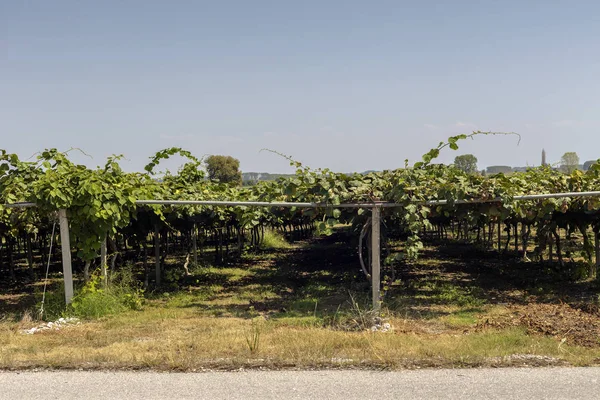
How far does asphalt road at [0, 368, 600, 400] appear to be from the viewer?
13.7ft

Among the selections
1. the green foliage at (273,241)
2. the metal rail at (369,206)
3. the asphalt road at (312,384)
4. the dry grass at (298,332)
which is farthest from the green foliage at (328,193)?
the green foliage at (273,241)

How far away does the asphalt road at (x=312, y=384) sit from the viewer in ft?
13.7

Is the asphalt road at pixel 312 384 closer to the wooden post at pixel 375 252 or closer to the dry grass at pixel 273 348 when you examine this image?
the dry grass at pixel 273 348

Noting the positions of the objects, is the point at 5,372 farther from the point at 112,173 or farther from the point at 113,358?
the point at 112,173

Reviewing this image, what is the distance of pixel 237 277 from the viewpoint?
13141mm

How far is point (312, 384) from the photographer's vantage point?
14.5 feet

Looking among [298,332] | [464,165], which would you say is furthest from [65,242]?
[464,165]

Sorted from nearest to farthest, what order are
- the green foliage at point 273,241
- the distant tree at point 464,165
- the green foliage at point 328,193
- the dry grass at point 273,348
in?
the dry grass at point 273,348
the green foliage at point 328,193
the distant tree at point 464,165
the green foliage at point 273,241

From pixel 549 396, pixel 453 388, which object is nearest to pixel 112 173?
pixel 453 388

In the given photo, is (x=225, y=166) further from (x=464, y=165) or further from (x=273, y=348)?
(x=273, y=348)

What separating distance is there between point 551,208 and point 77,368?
26.7ft

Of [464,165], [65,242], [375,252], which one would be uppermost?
[464,165]

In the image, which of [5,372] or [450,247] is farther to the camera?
[450,247]

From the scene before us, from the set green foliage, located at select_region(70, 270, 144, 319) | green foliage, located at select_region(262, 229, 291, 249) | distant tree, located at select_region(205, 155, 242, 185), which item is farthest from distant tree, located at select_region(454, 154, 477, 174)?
distant tree, located at select_region(205, 155, 242, 185)
